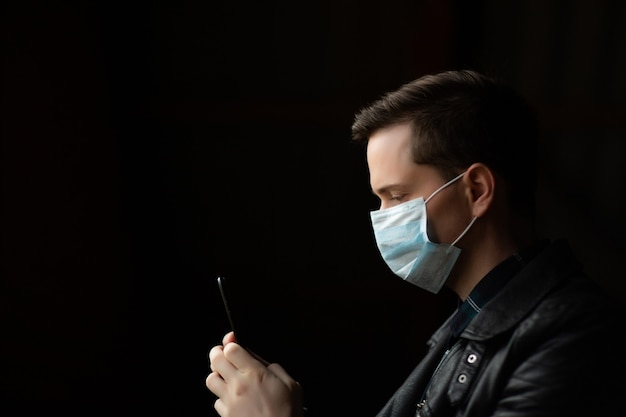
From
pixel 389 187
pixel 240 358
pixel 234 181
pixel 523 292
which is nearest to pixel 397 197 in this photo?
pixel 389 187

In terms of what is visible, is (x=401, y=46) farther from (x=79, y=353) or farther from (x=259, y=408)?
(x=259, y=408)

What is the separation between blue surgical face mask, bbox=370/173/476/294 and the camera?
1.68m

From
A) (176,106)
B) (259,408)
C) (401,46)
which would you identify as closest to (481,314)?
(259,408)

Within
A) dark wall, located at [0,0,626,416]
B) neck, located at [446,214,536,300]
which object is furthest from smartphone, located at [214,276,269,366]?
dark wall, located at [0,0,626,416]

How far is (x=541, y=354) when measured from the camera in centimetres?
137

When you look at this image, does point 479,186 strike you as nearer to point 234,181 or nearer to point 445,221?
point 445,221

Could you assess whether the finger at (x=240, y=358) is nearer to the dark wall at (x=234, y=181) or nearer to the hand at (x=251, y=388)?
the hand at (x=251, y=388)

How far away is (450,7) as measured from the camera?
131 inches

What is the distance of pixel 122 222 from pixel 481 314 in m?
2.25

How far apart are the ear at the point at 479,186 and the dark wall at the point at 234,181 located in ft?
5.90

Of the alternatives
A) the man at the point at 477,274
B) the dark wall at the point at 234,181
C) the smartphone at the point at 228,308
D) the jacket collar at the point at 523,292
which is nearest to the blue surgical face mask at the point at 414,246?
the man at the point at 477,274

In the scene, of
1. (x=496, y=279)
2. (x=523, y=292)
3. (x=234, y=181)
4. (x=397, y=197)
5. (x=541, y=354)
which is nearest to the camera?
(x=541, y=354)

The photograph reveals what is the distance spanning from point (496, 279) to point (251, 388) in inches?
20.7

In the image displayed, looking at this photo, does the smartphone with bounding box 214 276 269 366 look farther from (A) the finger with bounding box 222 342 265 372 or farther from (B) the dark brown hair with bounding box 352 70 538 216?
(B) the dark brown hair with bounding box 352 70 538 216
